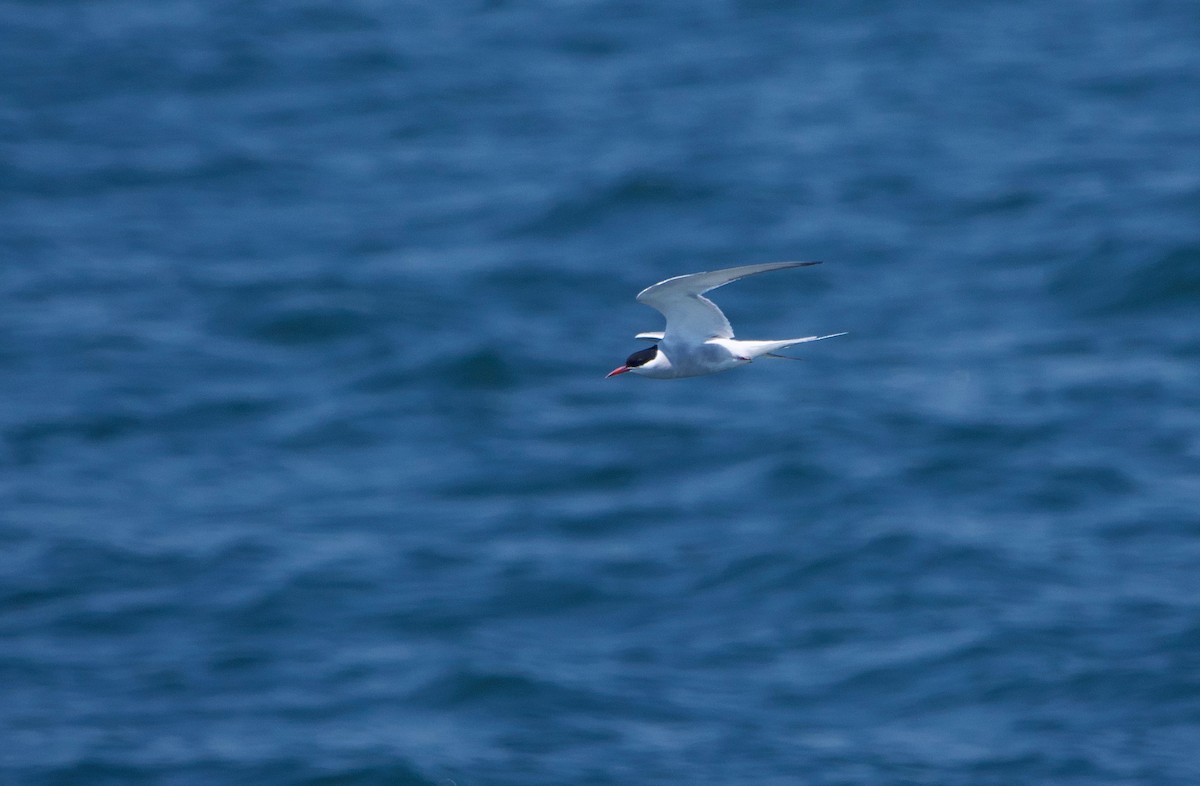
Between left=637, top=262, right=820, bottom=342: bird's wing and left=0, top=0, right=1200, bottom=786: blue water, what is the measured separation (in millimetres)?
7408

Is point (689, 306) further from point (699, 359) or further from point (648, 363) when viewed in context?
point (648, 363)

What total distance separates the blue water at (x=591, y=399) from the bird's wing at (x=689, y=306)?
741cm

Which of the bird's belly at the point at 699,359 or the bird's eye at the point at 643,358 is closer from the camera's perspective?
the bird's belly at the point at 699,359

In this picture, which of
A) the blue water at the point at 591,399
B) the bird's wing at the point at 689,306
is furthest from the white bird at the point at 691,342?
the blue water at the point at 591,399

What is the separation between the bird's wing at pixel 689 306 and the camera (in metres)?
11.0

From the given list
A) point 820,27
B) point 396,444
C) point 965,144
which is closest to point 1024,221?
point 965,144

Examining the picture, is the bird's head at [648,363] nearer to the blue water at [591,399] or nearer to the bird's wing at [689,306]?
the bird's wing at [689,306]

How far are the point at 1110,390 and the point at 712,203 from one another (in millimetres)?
8090

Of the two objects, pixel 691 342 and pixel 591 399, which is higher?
pixel 591 399

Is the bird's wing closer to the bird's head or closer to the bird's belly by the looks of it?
the bird's belly

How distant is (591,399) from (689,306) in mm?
13357

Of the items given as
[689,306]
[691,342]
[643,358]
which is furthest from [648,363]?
[689,306]

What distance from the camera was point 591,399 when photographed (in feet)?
81.8

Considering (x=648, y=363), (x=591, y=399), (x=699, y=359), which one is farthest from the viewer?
(x=591, y=399)
